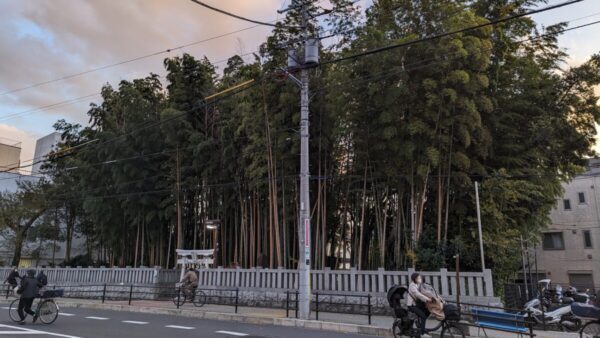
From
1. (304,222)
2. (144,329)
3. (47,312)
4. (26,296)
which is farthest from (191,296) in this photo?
(304,222)

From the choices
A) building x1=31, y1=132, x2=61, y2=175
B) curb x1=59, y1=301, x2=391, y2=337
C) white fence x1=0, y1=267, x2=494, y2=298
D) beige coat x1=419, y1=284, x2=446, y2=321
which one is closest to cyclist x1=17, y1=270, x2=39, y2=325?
curb x1=59, y1=301, x2=391, y2=337

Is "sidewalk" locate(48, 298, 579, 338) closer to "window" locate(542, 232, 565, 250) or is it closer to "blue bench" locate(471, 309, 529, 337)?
"blue bench" locate(471, 309, 529, 337)

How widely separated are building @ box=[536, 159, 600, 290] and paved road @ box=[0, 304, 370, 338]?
73.1 ft

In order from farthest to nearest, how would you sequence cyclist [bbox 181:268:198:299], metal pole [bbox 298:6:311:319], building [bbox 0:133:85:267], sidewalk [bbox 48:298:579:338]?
1. building [bbox 0:133:85:267]
2. cyclist [bbox 181:268:198:299]
3. metal pole [bbox 298:6:311:319]
4. sidewalk [bbox 48:298:579:338]

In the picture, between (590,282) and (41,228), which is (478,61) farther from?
(41,228)

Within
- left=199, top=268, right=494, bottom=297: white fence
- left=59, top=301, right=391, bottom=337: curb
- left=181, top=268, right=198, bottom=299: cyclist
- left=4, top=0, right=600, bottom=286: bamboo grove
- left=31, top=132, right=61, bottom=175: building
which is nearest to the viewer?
left=59, top=301, right=391, bottom=337: curb

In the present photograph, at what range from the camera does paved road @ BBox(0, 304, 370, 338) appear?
8.12 meters

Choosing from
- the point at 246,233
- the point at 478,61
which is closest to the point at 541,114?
the point at 478,61

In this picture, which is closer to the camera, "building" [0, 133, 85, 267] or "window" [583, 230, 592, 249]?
"window" [583, 230, 592, 249]

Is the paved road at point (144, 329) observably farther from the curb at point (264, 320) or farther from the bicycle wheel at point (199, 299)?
the bicycle wheel at point (199, 299)

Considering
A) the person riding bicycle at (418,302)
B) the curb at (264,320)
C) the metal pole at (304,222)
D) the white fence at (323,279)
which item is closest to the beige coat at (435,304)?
the person riding bicycle at (418,302)

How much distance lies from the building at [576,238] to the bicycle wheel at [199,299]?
20817 mm

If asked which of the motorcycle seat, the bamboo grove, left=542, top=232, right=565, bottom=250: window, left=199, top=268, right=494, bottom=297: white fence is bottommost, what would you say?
the motorcycle seat

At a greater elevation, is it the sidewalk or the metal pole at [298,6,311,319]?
the metal pole at [298,6,311,319]
